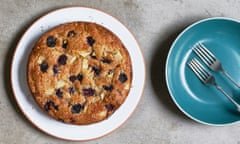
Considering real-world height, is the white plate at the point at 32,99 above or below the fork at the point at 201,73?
above

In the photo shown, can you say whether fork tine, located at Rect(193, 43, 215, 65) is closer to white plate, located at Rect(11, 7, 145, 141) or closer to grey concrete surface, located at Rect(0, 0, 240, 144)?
grey concrete surface, located at Rect(0, 0, 240, 144)

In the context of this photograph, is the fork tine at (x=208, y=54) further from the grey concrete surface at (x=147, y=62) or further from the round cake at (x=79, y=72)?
the round cake at (x=79, y=72)

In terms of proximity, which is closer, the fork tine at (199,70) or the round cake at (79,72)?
the round cake at (79,72)

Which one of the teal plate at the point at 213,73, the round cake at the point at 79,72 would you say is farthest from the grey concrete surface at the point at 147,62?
the round cake at the point at 79,72

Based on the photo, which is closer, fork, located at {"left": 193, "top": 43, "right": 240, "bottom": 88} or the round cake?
the round cake

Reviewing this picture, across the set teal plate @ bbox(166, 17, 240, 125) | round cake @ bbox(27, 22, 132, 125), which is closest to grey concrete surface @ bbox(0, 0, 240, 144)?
teal plate @ bbox(166, 17, 240, 125)

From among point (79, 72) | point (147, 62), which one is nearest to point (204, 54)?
point (147, 62)
